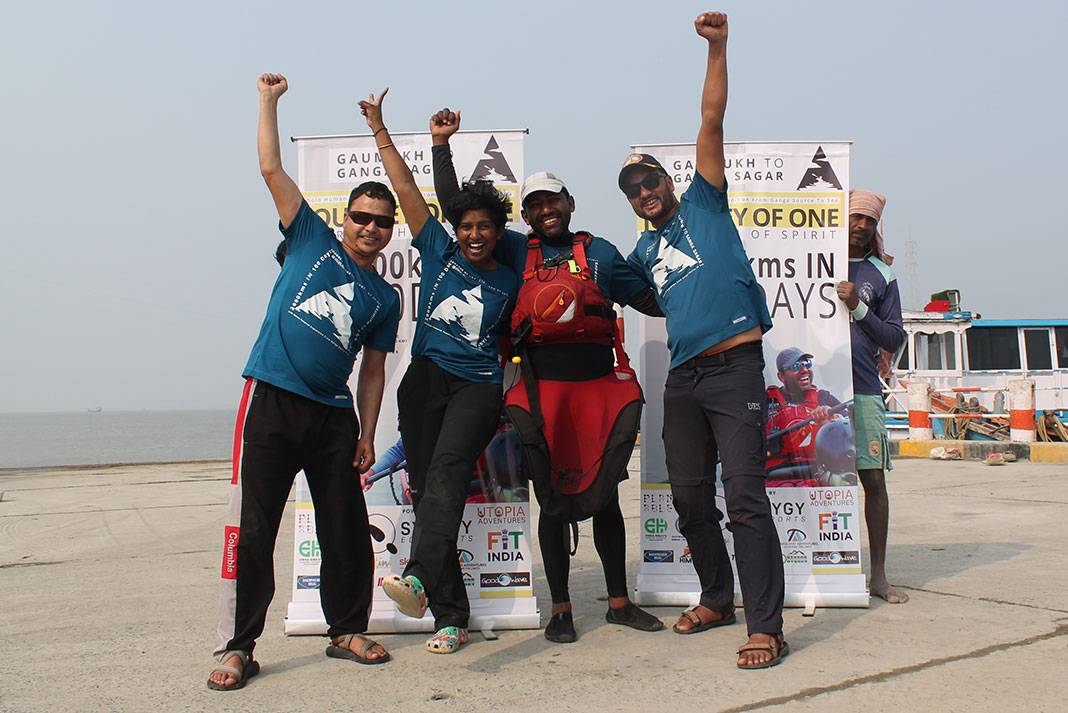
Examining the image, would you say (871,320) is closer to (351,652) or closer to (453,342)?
(453,342)


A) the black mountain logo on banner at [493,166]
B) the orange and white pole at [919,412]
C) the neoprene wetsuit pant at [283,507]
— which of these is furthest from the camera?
the orange and white pole at [919,412]

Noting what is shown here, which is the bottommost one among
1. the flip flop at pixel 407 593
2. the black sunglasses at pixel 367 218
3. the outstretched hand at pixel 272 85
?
the flip flop at pixel 407 593

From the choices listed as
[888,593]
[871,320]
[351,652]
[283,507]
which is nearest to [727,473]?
[888,593]

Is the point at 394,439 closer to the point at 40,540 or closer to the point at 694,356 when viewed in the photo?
the point at 694,356

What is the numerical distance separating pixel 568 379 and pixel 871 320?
1.83 meters

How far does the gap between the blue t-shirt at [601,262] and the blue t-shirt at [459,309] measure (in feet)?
0.32

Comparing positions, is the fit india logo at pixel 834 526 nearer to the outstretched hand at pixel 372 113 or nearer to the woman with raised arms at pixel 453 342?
the woman with raised arms at pixel 453 342

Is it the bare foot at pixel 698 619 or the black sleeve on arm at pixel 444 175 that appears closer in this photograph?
the bare foot at pixel 698 619

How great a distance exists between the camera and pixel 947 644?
3.41 metres

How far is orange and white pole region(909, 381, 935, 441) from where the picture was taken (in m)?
16.5

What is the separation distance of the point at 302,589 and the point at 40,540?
4368 mm

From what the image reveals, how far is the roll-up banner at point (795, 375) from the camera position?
443cm

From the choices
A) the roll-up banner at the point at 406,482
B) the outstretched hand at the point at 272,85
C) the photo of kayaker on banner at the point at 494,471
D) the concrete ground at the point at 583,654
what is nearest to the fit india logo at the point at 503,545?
the roll-up banner at the point at 406,482

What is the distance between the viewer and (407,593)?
9.96ft
